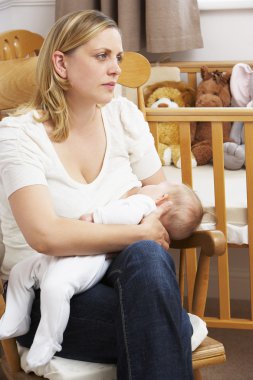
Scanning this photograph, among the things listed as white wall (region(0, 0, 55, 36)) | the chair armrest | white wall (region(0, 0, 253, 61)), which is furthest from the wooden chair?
white wall (region(0, 0, 55, 36))

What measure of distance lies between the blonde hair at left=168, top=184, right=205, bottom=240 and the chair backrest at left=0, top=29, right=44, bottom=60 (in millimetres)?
1309

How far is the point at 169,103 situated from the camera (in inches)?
119

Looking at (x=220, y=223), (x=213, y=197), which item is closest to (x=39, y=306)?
(x=220, y=223)

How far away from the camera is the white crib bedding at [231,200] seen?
2.38 meters

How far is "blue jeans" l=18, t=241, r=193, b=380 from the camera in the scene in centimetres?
153

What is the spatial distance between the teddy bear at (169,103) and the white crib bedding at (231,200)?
0.45 ft

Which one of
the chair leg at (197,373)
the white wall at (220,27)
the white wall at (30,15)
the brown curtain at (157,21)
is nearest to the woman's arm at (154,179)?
the chair leg at (197,373)

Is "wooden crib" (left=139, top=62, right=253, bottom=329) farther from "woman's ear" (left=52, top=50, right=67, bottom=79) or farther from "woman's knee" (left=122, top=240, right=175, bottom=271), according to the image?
"woman's knee" (left=122, top=240, right=175, bottom=271)

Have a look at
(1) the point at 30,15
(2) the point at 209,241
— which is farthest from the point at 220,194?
(1) the point at 30,15

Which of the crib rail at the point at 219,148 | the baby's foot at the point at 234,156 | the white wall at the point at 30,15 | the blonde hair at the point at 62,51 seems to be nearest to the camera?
the blonde hair at the point at 62,51

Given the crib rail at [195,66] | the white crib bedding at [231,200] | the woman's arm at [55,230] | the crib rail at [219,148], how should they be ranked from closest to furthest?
1. the woman's arm at [55,230]
2. the crib rail at [219,148]
3. the white crib bedding at [231,200]
4. the crib rail at [195,66]

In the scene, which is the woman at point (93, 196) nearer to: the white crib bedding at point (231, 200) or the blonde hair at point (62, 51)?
the blonde hair at point (62, 51)

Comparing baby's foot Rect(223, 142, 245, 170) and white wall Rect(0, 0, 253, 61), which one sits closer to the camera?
baby's foot Rect(223, 142, 245, 170)

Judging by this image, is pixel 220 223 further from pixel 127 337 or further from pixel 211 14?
pixel 211 14
